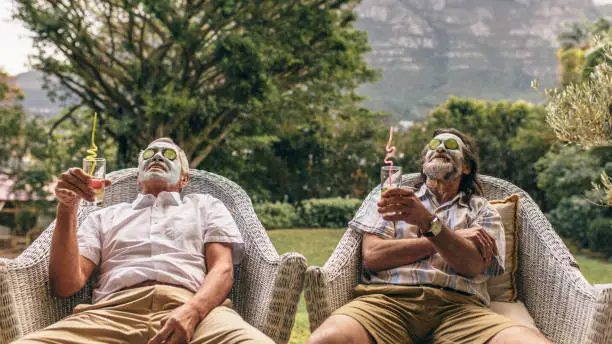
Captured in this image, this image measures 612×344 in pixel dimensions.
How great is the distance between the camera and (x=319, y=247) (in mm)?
6906

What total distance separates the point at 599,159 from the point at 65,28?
618 cm

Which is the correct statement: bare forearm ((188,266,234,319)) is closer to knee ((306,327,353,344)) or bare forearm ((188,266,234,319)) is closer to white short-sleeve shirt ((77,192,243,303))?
white short-sleeve shirt ((77,192,243,303))

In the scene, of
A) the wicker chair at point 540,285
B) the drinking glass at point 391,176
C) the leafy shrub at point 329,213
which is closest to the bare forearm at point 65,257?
the wicker chair at point 540,285

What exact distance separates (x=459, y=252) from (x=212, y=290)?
921mm

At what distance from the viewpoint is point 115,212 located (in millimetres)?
2578

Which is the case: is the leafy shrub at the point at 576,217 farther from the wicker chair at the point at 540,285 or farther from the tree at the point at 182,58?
the wicker chair at the point at 540,285

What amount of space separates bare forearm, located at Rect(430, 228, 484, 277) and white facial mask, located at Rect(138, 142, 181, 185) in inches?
44.4

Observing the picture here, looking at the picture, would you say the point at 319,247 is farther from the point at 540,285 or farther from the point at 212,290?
the point at 212,290

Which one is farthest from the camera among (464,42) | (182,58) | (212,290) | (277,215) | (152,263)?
(464,42)

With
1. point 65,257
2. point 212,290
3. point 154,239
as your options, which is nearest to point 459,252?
point 212,290

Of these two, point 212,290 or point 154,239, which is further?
point 154,239

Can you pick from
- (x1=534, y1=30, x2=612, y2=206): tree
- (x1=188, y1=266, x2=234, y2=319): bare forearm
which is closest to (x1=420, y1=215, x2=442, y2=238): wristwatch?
(x1=188, y1=266, x2=234, y2=319): bare forearm

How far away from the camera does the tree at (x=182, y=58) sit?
6.26m

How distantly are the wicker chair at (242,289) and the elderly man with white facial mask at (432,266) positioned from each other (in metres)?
0.19
